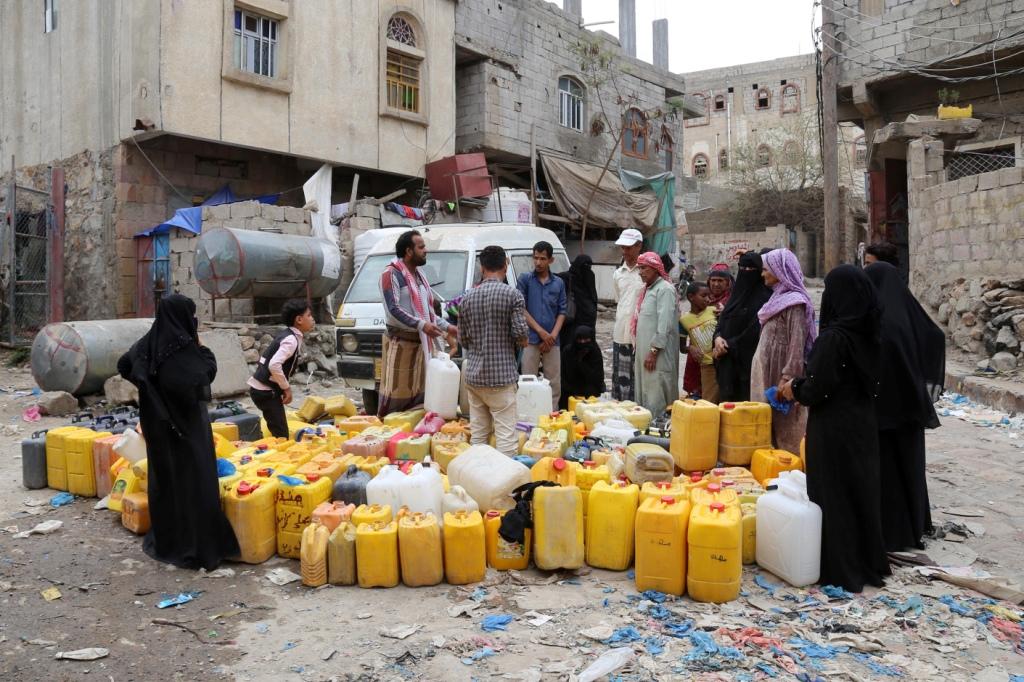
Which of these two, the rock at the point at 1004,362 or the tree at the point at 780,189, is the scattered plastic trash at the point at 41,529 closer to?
the rock at the point at 1004,362

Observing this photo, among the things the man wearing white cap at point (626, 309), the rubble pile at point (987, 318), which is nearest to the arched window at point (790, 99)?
the rubble pile at point (987, 318)

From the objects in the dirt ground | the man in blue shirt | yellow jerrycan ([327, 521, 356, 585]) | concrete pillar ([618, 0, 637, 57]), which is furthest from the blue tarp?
concrete pillar ([618, 0, 637, 57])

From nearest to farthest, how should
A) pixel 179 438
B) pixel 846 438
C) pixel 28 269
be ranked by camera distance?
pixel 846 438, pixel 179 438, pixel 28 269

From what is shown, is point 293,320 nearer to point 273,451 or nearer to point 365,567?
point 273,451

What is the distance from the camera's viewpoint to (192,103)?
42.3 feet

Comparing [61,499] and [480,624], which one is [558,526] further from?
[61,499]

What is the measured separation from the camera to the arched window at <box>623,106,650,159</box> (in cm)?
2217

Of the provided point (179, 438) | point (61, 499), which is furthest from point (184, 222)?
point (179, 438)

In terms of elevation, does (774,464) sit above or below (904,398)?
below

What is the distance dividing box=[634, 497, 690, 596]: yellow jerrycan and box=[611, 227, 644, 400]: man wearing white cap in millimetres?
3113

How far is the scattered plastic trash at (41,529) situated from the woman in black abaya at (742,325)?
15.5 ft

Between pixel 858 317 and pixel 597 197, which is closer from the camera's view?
pixel 858 317

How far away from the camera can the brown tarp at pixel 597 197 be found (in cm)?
1838

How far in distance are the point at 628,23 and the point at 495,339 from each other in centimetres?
2607
